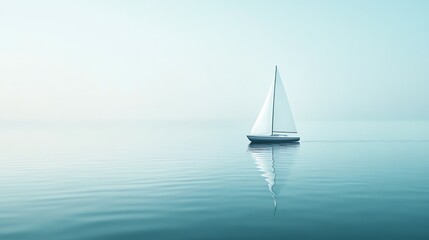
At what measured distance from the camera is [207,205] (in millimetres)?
21250

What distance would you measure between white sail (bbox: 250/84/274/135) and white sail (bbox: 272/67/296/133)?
956 millimetres

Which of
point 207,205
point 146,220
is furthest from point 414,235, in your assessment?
point 146,220

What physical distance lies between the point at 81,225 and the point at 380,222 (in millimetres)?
14081

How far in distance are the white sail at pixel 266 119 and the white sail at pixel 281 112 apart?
0.96m

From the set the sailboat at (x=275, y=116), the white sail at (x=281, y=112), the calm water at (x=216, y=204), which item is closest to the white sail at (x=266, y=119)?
the sailboat at (x=275, y=116)

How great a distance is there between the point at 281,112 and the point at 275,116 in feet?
5.61

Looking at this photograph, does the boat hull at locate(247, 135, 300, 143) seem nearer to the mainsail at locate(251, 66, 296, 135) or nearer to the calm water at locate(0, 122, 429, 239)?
the mainsail at locate(251, 66, 296, 135)

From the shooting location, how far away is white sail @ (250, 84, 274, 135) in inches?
3059

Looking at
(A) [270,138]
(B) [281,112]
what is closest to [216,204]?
(A) [270,138]

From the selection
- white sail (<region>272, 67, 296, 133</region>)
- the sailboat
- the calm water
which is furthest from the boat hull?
the calm water

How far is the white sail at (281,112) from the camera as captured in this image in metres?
78.2

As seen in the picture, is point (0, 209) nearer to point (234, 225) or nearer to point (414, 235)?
point (234, 225)

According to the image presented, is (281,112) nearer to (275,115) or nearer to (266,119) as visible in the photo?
(275,115)

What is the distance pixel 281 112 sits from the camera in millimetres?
78562
